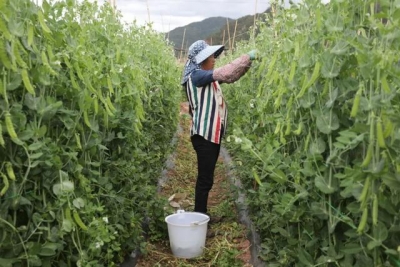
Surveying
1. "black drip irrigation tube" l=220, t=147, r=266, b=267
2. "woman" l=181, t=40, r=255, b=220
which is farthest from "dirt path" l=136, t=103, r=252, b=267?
"woman" l=181, t=40, r=255, b=220

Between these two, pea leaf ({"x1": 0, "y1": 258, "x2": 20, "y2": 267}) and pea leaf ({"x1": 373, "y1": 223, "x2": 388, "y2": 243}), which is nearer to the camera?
pea leaf ({"x1": 373, "y1": 223, "x2": 388, "y2": 243})

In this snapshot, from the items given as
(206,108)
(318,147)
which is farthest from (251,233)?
(318,147)

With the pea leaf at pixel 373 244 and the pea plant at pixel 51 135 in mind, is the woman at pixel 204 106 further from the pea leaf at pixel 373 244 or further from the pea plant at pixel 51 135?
the pea leaf at pixel 373 244

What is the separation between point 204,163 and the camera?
12.4 ft

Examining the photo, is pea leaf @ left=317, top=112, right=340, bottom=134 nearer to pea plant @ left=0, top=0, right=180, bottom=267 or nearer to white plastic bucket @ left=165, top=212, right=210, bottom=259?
pea plant @ left=0, top=0, right=180, bottom=267

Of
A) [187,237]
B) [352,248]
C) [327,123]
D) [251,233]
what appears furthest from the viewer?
[251,233]

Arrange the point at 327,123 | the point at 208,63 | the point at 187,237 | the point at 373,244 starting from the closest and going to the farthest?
the point at 373,244 < the point at 327,123 < the point at 187,237 < the point at 208,63

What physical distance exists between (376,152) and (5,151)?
1.29m

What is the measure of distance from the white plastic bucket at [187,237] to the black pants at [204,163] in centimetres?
41

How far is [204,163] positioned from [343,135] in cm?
227

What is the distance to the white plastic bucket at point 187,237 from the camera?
329cm

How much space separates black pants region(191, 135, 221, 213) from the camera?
147 inches

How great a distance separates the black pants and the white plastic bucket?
412 mm

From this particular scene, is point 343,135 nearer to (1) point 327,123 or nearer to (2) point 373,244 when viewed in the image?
(1) point 327,123
